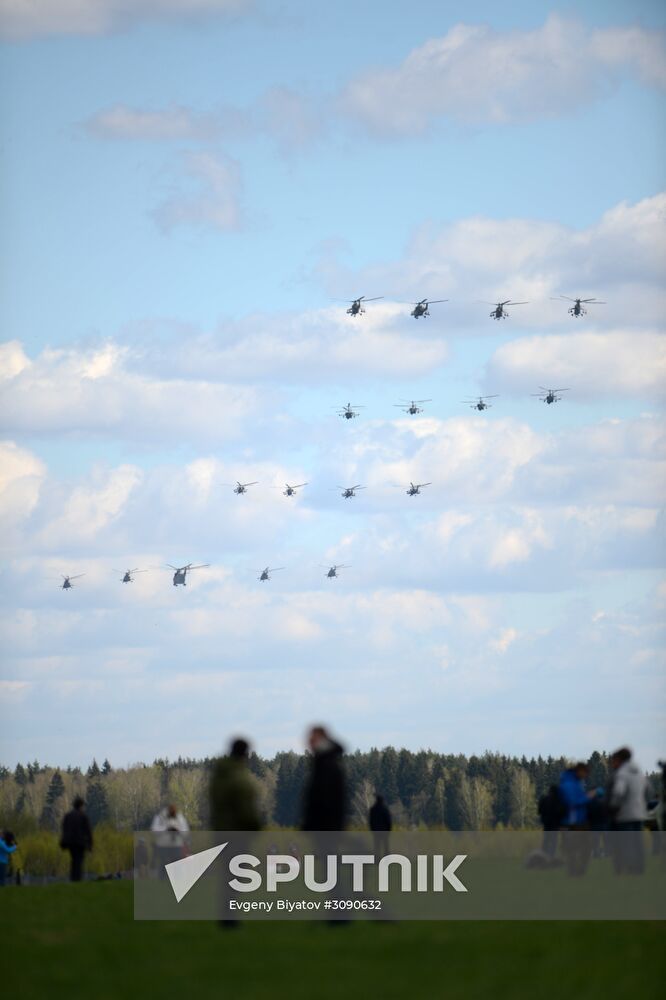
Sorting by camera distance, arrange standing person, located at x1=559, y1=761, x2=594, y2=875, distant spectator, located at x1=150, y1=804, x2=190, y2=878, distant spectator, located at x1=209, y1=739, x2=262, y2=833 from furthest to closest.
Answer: distant spectator, located at x1=150, y1=804, x2=190, y2=878 < standing person, located at x1=559, y1=761, x2=594, y2=875 < distant spectator, located at x1=209, y1=739, x2=262, y2=833

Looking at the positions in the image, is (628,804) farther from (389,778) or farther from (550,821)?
(389,778)

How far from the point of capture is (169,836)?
93.3 feet

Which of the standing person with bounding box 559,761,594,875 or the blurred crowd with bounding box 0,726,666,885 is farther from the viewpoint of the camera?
the standing person with bounding box 559,761,594,875

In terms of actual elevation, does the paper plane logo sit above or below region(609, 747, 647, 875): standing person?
below

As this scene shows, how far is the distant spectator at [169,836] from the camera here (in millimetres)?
28422

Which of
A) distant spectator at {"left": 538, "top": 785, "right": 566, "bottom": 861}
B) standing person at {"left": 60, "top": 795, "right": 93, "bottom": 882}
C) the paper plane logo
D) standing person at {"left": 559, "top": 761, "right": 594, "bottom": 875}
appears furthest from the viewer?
standing person at {"left": 60, "top": 795, "right": 93, "bottom": 882}

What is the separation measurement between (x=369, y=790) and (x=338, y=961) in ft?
526

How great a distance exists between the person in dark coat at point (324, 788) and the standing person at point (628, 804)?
6.70 m

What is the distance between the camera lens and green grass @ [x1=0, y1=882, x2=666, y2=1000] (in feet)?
39.2

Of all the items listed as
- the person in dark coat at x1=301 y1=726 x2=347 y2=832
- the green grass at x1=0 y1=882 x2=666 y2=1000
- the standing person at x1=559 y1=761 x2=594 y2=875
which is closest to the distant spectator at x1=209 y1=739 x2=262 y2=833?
the person in dark coat at x1=301 y1=726 x2=347 y2=832

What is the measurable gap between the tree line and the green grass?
456 feet

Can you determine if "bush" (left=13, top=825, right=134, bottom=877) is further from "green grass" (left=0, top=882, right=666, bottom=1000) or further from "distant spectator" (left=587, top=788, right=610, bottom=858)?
"green grass" (left=0, top=882, right=666, bottom=1000)

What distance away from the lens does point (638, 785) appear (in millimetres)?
21469

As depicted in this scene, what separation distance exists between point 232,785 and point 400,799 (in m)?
174
